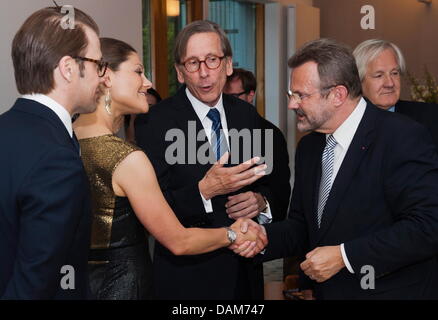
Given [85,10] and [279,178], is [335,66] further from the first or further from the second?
[85,10]

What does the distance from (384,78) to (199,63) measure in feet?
3.54

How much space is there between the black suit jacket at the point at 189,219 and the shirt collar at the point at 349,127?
2.05 feet

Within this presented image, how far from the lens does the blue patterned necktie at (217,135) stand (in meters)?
2.77

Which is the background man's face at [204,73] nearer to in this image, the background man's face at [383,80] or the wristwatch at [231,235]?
the wristwatch at [231,235]

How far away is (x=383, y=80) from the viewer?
336 cm

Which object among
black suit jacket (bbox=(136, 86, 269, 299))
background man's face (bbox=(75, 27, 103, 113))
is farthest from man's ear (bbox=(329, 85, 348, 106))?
background man's face (bbox=(75, 27, 103, 113))

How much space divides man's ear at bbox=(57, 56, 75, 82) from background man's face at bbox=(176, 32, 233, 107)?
3.74 ft

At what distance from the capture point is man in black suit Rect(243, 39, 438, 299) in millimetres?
2070

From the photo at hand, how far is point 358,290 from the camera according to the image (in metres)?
2.23

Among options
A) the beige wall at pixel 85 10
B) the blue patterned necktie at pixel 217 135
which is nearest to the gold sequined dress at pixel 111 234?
the blue patterned necktie at pixel 217 135

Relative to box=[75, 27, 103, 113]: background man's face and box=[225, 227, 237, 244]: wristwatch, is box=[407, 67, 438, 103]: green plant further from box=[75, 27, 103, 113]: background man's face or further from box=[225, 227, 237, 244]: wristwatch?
box=[75, 27, 103, 113]: background man's face

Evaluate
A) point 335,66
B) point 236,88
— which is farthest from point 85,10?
point 335,66
